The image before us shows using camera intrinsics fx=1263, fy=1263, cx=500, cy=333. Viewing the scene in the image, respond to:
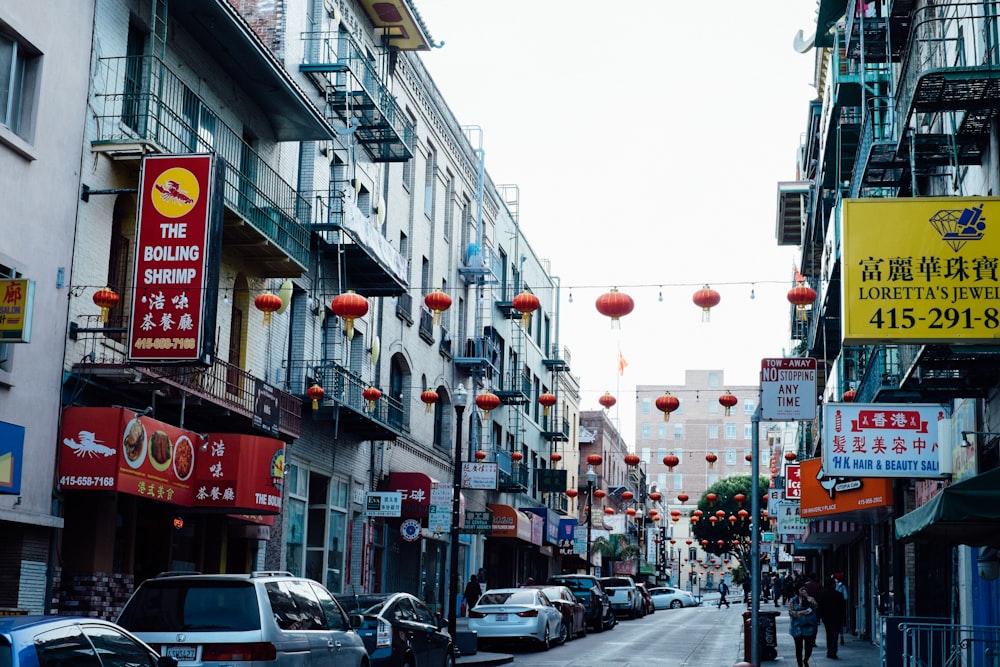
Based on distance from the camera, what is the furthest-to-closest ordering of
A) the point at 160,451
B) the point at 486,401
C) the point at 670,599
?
the point at 670,599, the point at 486,401, the point at 160,451

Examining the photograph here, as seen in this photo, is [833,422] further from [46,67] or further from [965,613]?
[46,67]

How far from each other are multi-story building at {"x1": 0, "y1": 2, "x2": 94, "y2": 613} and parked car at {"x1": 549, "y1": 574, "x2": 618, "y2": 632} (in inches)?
873

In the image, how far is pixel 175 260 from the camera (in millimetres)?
18906

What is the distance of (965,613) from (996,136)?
344 inches

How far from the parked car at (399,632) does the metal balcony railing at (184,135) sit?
7.18 meters

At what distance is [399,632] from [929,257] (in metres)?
8.74

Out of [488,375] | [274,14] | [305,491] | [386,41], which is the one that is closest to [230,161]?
[274,14]

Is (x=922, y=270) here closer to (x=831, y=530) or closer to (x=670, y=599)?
(x=831, y=530)

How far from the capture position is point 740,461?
146500mm

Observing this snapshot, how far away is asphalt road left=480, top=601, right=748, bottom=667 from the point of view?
25.3m

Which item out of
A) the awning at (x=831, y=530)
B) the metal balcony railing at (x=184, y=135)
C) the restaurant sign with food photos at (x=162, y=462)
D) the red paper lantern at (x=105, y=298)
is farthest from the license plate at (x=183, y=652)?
the awning at (x=831, y=530)

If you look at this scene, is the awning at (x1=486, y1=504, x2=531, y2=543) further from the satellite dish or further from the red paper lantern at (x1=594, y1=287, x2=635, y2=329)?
the red paper lantern at (x1=594, y1=287, x2=635, y2=329)

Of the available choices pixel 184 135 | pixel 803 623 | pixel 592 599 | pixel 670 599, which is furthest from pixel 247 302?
pixel 670 599

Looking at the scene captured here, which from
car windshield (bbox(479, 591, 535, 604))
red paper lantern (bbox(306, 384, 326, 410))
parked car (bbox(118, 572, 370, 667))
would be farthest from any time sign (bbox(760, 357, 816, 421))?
car windshield (bbox(479, 591, 535, 604))
